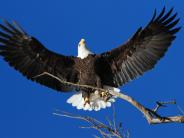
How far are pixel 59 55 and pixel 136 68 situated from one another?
1.04m

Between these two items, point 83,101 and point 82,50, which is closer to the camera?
point 83,101

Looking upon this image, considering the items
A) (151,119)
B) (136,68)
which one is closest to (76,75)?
(136,68)

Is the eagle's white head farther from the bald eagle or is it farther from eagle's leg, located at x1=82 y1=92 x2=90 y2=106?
eagle's leg, located at x1=82 y1=92 x2=90 y2=106

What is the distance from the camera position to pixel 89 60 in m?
8.53

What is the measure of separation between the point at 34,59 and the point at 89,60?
806mm

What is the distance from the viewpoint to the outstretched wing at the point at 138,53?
8562mm

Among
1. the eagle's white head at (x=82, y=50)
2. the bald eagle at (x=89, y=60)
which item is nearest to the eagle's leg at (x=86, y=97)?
the bald eagle at (x=89, y=60)

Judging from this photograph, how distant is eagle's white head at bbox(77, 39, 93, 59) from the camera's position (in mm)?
8671

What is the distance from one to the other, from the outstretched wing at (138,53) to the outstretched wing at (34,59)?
1.49 ft

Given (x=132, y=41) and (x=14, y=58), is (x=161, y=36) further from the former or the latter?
(x=14, y=58)

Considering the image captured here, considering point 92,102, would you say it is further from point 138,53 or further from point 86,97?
point 138,53

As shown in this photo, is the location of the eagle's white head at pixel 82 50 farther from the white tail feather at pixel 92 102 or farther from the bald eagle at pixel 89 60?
the white tail feather at pixel 92 102

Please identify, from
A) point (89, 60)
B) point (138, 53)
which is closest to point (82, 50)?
point (89, 60)

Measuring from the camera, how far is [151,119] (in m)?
4.61
